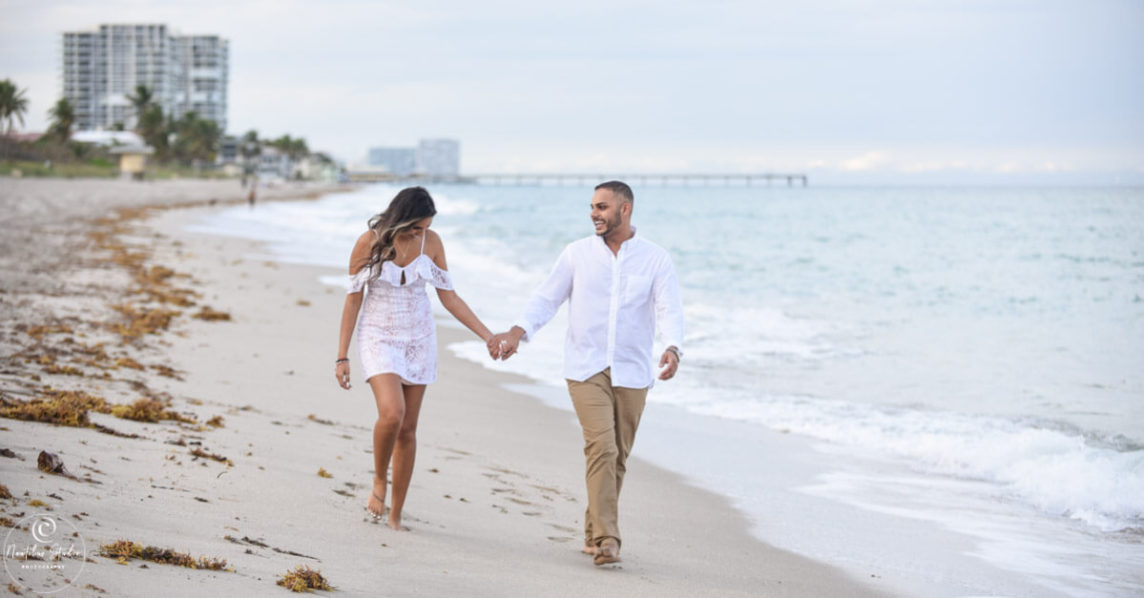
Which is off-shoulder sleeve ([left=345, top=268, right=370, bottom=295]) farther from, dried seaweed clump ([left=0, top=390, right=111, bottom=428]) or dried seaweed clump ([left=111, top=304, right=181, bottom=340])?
dried seaweed clump ([left=111, top=304, right=181, bottom=340])

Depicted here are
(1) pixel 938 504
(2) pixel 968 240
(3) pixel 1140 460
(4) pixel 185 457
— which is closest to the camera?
(4) pixel 185 457

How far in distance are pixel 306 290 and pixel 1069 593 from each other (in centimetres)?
1315

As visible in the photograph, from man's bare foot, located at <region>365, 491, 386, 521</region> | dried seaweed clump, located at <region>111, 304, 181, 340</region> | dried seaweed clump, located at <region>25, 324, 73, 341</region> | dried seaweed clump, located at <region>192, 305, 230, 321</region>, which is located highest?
dried seaweed clump, located at <region>25, 324, 73, 341</region>

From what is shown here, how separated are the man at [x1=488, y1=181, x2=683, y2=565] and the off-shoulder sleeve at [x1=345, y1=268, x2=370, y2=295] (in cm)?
97

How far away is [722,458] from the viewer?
773 centimetres

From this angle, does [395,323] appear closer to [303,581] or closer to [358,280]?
[358,280]

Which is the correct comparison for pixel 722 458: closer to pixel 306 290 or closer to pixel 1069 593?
pixel 1069 593

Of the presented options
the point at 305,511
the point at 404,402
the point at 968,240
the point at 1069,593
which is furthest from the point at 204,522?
the point at 968,240

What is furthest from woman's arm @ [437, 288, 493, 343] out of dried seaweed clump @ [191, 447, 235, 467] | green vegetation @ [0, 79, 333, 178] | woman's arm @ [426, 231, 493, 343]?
green vegetation @ [0, 79, 333, 178]

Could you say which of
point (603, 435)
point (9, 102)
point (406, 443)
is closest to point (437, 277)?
point (406, 443)

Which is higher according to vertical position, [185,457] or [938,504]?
[185,457]

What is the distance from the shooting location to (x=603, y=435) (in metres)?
4.87

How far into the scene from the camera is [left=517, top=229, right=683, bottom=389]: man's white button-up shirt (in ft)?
16.2

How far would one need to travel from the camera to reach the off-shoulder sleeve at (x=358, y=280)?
4.94 metres
